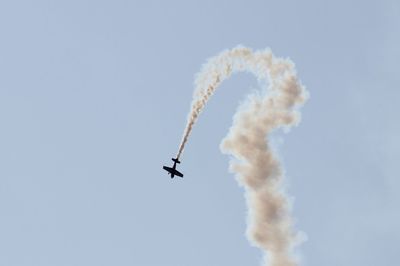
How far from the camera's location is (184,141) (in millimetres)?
194875

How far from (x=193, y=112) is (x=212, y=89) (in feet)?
12.2

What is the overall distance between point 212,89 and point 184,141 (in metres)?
7.33

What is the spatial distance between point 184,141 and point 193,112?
3.76 m

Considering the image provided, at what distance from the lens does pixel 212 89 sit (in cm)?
19512

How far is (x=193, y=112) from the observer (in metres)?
195
